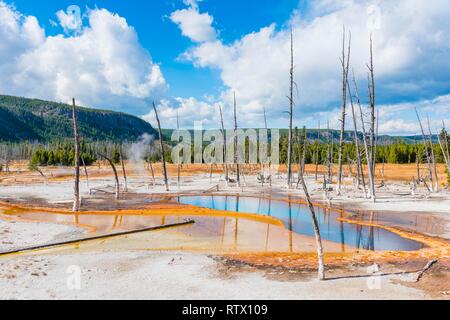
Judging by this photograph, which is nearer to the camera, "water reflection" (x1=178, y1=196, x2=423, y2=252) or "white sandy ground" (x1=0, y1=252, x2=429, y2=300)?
"white sandy ground" (x1=0, y1=252, x2=429, y2=300)

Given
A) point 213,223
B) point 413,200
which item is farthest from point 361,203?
point 213,223

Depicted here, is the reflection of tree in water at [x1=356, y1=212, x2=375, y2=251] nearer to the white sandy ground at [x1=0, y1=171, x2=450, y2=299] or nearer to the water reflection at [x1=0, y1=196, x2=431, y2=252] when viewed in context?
the water reflection at [x1=0, y1=196, x2=431, y2=252]

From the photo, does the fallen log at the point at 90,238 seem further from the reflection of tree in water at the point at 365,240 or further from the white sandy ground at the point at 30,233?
the reflection of tree in water at the point at 365,240

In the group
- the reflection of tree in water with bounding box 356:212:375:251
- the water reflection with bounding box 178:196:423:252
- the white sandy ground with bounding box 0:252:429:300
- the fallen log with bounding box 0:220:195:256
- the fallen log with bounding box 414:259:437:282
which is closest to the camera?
the white sandy ground with bounding box 0:252:429:300

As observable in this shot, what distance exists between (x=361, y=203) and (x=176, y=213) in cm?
1572

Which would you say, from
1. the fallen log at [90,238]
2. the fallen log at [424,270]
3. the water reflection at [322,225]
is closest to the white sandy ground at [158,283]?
the fallen log at [424,270]

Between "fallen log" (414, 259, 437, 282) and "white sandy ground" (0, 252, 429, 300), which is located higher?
"fallen log" (414, 259, 437, 282)

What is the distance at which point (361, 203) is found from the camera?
108 feet

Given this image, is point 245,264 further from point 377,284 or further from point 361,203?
point 361,203

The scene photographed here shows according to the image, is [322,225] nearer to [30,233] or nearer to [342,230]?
[342,230]

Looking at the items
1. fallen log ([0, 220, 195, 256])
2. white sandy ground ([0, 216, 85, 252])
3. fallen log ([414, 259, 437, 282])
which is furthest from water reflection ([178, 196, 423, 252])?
white sandy ground ([0, 216, 85, 252])

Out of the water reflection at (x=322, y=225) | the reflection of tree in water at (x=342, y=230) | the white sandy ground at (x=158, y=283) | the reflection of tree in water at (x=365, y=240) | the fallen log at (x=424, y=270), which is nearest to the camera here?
the white sandy ground at (x=158, y=283)
